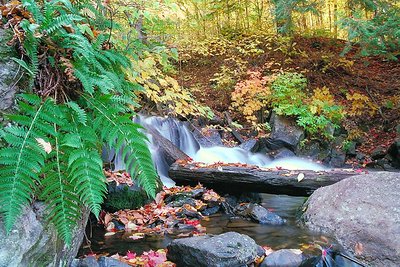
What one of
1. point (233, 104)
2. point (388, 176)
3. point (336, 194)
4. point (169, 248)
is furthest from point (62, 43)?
point (233, 104)

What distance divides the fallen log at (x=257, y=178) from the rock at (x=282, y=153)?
384 cm

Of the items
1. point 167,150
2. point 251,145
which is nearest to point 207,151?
point 251,145

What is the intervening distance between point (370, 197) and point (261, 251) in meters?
1.82

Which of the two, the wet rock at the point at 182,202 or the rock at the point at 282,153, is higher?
the wet rock at the point at 182,202

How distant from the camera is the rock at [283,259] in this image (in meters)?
3.64

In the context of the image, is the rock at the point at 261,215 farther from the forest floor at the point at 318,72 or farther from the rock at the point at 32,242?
the forest floor at the point at 318,72

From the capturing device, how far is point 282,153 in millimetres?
10195

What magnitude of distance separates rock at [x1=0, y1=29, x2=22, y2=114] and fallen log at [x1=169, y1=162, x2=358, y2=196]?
434cm

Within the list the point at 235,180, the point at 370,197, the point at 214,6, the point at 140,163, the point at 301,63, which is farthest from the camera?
the point at 214,6

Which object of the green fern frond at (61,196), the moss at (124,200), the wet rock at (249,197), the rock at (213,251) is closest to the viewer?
the green fern frond at (61,196)

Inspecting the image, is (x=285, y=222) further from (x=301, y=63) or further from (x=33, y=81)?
(x=301, y=63)

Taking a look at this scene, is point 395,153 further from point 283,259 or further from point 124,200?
point 124,200

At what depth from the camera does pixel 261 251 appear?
12.9ft

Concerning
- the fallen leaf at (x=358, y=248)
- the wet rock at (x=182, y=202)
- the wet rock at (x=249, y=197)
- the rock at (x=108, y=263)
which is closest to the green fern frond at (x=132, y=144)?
the rock at (x=108, y=263)
